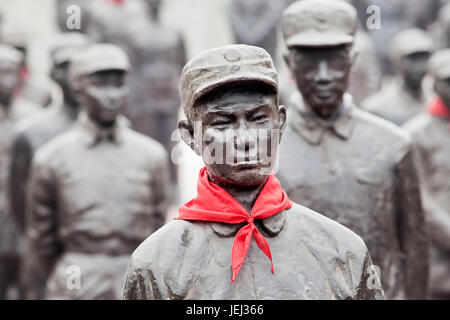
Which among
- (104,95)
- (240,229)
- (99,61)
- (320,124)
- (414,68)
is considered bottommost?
(240,229)

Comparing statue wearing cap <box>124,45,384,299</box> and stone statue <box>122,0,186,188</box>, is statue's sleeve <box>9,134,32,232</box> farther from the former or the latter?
statue wearing cap <box>124,45,384,299</box>

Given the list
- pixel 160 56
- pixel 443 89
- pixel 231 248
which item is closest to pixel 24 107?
pixel 160 56

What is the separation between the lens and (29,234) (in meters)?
7.79

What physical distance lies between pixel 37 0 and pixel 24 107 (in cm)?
802

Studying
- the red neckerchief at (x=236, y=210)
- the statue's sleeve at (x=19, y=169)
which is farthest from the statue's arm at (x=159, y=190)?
the red neckerchief at (x=236, y=210)

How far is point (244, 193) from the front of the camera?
4055mm

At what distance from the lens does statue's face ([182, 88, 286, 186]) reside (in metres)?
3.93

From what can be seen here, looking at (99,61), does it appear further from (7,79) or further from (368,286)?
(368,286)

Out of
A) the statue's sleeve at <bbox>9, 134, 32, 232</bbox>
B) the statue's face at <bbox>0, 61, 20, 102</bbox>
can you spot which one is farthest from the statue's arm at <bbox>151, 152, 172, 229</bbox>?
the statue's face at <bbox>0, 61, 20, 102</bbox>

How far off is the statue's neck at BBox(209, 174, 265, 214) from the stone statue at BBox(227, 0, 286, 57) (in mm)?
10778

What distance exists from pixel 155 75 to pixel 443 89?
495cm

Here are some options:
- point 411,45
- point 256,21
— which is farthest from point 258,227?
point 256,21
